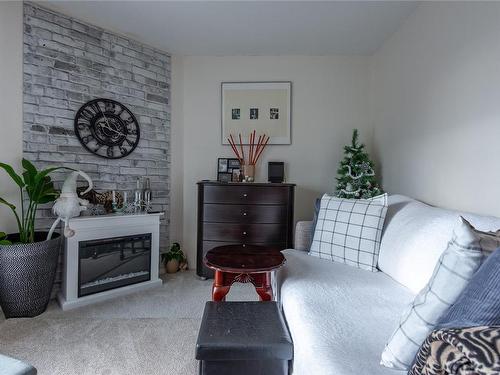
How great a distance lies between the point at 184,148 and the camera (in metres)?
3.16

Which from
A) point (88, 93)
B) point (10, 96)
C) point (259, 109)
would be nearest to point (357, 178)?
point (259, 109)

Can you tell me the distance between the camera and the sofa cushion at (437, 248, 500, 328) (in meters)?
0.62

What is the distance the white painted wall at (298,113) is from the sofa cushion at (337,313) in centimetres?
153

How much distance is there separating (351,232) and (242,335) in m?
1.06

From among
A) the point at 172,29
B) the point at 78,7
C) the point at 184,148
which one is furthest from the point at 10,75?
the point at 184,148

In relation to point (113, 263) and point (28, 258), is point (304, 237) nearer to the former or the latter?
point (113, 263)

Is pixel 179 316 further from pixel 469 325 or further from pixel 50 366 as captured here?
pixel 469 325

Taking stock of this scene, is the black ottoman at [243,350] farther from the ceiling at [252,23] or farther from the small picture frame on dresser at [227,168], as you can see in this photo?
the ceiling at [252,23]

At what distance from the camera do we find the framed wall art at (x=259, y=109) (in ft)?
10.1

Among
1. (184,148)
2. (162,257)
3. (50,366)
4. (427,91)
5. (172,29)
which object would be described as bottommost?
(50,366)

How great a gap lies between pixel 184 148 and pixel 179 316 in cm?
181

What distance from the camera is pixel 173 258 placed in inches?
118

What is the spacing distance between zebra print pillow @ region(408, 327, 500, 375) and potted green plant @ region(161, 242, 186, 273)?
2654mm

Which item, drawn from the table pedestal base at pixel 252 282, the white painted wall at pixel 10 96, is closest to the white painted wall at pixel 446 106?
the table pedestal base at pixel 252 282
